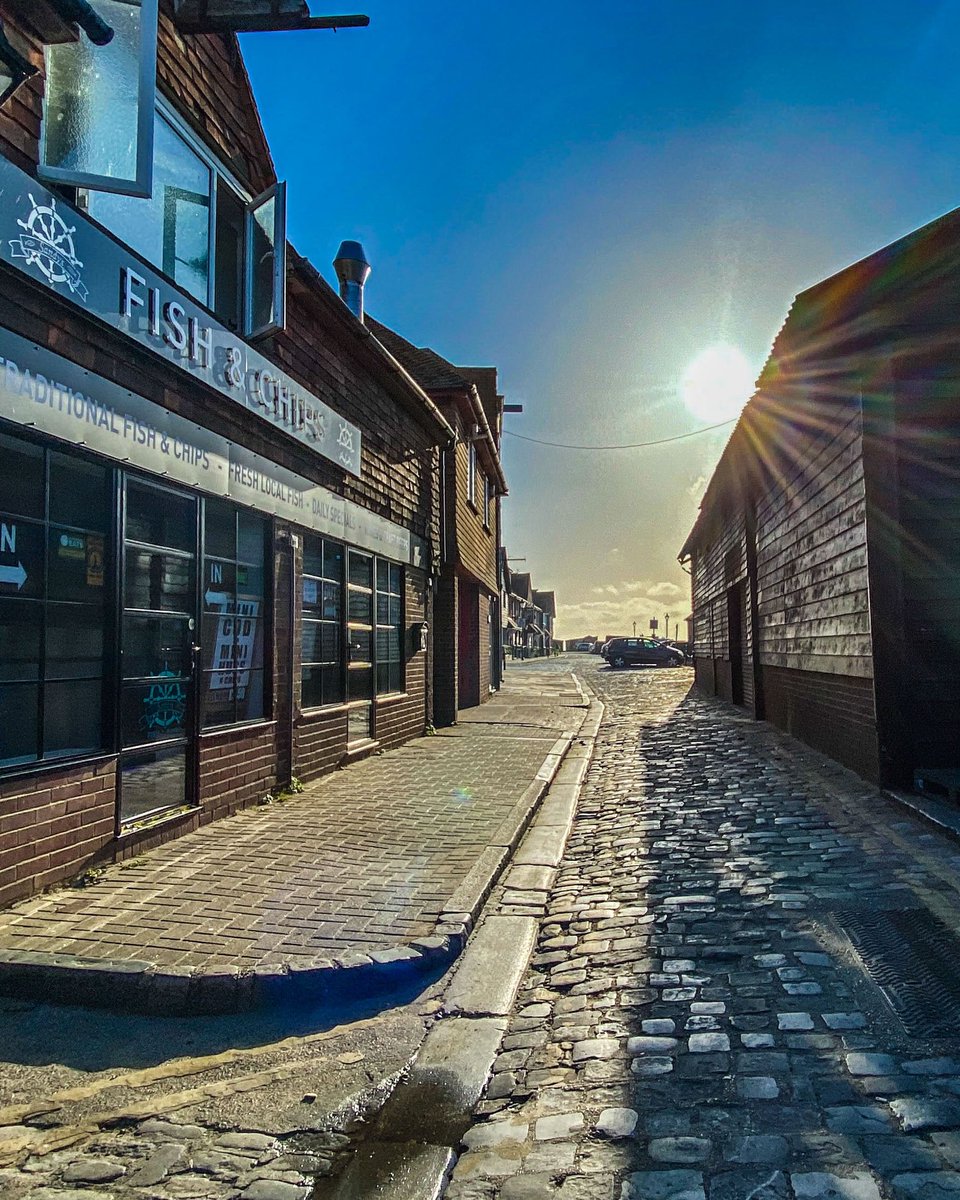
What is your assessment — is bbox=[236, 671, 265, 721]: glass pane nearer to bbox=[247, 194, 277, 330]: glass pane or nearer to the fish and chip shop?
the fish and chip shop

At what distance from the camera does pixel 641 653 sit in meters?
43.7

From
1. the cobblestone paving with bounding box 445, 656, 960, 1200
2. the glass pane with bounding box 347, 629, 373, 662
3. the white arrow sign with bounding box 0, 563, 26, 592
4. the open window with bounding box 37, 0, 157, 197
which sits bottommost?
the cobblestone paving with bounding box 445, 656, 960, 1200

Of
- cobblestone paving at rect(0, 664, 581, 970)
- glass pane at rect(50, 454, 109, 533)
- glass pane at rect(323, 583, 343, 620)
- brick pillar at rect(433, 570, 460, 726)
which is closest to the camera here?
cobblestone paving at rect(0, 664, 581, 970)

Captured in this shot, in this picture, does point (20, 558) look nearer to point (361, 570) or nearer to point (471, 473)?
point (361, 570)

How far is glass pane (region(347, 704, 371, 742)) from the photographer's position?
→ 9.32 metres

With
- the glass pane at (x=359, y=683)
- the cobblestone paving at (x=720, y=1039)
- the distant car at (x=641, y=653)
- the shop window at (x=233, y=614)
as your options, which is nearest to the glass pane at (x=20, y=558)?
the shop window at (x=233, y=614)

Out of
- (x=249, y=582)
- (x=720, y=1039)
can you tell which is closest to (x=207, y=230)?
(x=249, y=582)

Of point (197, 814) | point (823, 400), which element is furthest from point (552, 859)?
point (823, 400)

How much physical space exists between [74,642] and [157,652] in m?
0.82

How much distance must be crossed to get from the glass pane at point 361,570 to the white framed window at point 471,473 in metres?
6.23

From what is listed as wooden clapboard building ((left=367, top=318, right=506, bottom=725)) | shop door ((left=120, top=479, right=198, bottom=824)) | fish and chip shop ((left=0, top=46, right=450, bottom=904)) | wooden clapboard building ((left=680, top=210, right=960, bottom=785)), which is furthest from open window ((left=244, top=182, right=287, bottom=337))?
wooden clapboard building ((left=367, top=318, right=506, bottom=725))

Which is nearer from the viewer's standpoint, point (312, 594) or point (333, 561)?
point (312, 594)

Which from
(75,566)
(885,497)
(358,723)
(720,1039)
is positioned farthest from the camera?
(358,723)

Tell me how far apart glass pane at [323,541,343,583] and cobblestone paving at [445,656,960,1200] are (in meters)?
4.05
